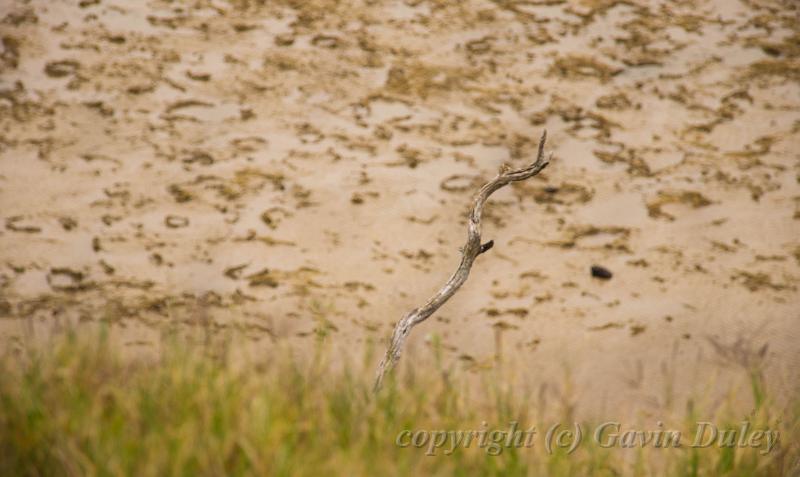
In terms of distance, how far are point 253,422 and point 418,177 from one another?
5.69 feet

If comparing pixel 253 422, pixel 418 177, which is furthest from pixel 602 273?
pixel 253 422

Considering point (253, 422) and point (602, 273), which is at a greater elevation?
point (253, 422)

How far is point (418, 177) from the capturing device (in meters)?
2.90

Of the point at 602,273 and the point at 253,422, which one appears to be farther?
the point at 602,273

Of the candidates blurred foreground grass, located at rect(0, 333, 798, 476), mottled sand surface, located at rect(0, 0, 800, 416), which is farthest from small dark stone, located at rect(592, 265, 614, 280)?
blurred foreground grass, located at rect(0, 333, 798, 476)

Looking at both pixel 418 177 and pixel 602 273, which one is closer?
pixel 602 273

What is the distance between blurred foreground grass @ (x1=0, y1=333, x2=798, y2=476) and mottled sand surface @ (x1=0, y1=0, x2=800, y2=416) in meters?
0.50

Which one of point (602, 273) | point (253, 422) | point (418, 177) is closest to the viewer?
point (253, 422)

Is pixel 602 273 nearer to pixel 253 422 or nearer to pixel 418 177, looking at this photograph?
pixel 418 177

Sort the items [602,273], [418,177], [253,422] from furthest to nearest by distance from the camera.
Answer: [418,177], [602,273], [253,422]

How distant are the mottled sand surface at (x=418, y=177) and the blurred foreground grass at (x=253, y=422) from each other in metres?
0.50

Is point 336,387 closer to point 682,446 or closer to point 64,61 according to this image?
point 682,446

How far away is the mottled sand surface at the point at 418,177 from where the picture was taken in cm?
239

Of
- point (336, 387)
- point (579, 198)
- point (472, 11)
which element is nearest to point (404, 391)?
point (336, 387)
